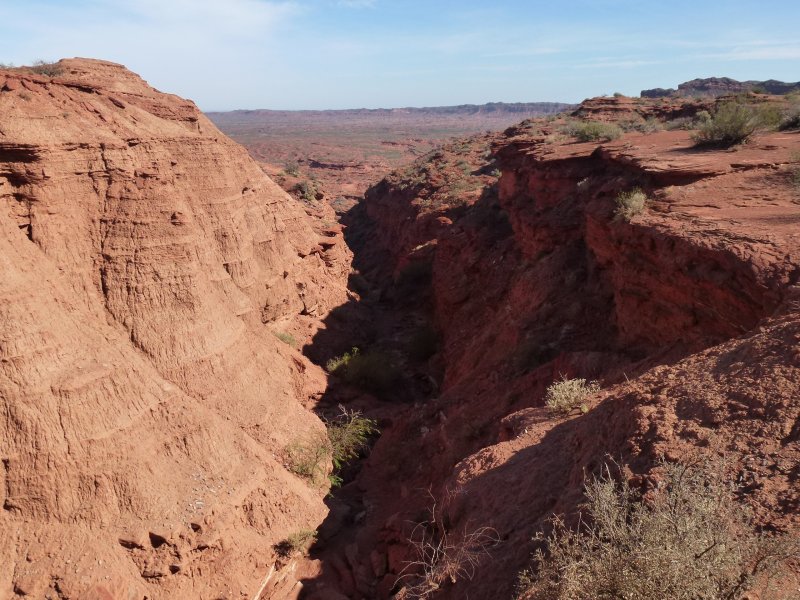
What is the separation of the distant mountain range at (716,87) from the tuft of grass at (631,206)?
71392 mm

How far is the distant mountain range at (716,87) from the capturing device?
6969cm

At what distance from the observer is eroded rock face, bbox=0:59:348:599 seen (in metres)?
7.80

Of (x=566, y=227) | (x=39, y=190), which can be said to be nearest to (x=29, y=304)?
(x=39, y=190)

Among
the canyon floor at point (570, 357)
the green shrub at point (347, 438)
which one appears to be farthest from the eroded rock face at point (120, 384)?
the canyon floor at point (570, 357)

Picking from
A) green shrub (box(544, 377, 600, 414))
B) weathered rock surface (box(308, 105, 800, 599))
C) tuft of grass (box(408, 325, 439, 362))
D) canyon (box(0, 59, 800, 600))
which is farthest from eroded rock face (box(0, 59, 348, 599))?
tuft of grass (box(408, 325, 439, 362))

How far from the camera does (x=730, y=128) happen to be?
49.5 feet

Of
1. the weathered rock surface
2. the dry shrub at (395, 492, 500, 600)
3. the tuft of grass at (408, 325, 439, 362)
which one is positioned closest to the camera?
the weathered rock surface

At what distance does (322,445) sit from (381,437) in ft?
8.38

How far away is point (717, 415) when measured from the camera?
5.59 metres

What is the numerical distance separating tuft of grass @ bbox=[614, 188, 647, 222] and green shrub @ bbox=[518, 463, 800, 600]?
7.93 metres

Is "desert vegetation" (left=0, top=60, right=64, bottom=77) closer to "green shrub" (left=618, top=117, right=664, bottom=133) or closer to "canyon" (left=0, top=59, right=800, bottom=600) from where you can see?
"canyon" (left=0, top=59, right=800, bottom=600)

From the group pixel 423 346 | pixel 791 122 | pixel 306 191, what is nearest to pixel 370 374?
pixel 423 346

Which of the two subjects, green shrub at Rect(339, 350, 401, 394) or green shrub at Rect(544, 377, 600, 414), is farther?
green shrub at Rect(339, 350, 401, 394)

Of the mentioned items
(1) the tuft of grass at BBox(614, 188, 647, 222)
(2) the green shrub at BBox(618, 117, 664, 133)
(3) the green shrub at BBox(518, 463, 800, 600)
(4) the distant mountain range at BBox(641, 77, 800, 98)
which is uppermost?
(4) the distant mountain range at BBox(641, 77, 800, 98)
